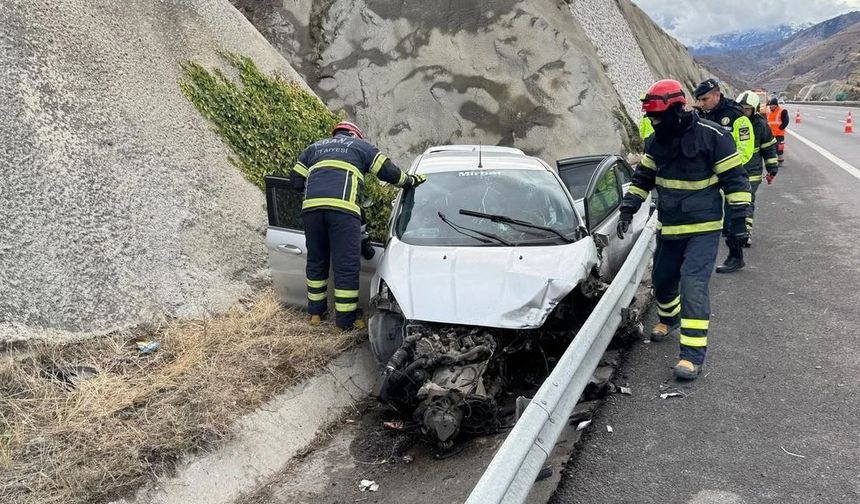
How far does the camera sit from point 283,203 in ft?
17.8

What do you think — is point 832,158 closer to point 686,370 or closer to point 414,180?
point 686,370

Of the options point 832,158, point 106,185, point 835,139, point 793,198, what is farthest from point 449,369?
point 835,139

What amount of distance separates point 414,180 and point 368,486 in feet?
8.57

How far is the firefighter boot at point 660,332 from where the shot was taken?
5.03m

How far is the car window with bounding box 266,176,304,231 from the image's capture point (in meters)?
5.36

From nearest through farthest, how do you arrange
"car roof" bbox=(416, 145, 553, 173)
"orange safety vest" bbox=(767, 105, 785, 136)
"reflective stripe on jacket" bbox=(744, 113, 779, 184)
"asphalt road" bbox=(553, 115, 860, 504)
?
"asphalt road" bbox=(553, 115, 860, 504) → "car roof" bbox=(416, 145, 553, 173) → "reflective stripe on jacket" bbox=(744, 113, 779, 184) → "orange safety vest" bbox=(767, 105, 785, 136)

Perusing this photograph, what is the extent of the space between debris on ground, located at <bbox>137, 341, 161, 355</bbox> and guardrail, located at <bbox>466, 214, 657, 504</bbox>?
9.10 ft

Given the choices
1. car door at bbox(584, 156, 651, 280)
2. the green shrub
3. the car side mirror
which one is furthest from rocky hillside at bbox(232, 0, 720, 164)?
the car side mirror

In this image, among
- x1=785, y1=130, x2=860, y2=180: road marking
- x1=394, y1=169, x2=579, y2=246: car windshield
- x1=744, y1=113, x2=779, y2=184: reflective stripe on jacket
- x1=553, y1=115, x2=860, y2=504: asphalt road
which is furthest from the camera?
x1=785, y1=130, x2=860, y2=180: road marking

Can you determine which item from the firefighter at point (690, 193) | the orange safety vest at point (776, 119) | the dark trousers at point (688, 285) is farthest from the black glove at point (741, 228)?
the orange safety vest at point (776, 119)

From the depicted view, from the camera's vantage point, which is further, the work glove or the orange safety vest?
the orange safety vest

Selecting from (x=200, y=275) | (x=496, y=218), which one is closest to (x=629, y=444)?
(x=496, y=218)

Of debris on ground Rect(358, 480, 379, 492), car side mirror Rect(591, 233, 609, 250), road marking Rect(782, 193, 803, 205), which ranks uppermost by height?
car side mirror Rect(591, 233, 609, 250)

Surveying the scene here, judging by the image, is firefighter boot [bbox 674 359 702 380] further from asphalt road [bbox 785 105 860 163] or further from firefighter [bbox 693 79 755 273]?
asphalt road [bbox 785 105 860 163]
